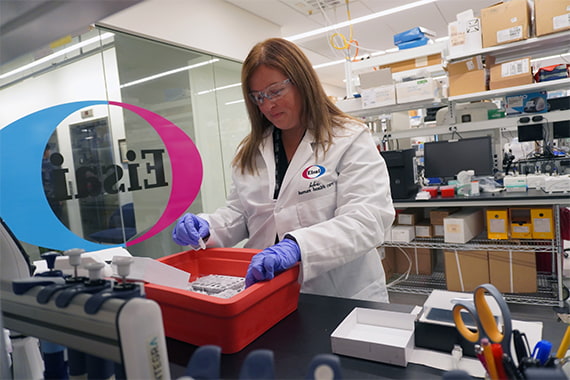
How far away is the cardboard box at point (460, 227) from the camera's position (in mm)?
2680

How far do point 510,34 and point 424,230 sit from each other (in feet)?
5.08

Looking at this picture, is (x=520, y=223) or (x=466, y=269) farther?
(x=466, y=269)

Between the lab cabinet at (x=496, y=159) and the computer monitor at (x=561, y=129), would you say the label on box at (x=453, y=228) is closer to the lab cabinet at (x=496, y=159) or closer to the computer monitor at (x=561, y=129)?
the lab cabinet at (x=496, y=159)

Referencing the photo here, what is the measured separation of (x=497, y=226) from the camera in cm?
266

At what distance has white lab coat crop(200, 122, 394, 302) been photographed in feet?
3.22

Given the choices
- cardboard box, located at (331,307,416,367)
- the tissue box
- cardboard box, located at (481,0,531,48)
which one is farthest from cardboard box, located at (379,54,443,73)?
cardboard box, located at (331,307,416,367)

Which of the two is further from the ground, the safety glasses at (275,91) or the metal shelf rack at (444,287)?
the safety glasses at (275,91)

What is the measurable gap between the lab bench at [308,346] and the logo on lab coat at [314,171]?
39cm

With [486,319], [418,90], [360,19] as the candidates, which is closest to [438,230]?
[418,90]

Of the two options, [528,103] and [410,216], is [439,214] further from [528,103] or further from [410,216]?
[528,103]

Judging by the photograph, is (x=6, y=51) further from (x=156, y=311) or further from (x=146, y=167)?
(x=146, y=167)

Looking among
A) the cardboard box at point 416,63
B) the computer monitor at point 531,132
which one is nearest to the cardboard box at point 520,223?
the computer monitor at point 531,132

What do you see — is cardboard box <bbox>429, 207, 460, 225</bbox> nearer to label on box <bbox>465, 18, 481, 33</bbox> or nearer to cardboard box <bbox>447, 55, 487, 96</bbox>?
cardboard box <bbox>447, 55, 487, 96</bbox>

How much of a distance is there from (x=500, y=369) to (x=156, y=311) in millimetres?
413
